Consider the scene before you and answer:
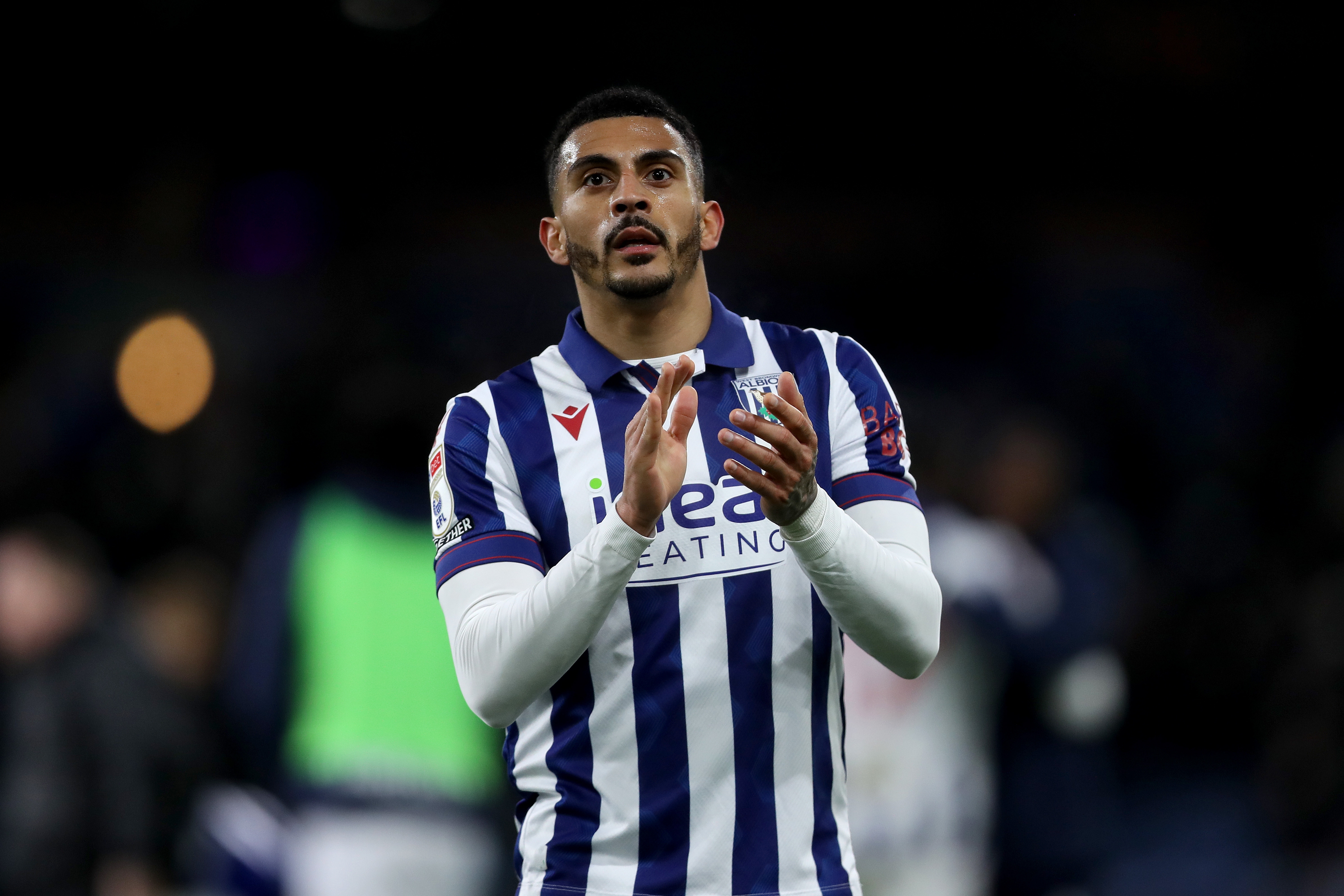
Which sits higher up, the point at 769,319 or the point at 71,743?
the point at 769,319

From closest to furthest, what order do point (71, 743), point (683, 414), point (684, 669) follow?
point (683, 414) → point (684, 669) → point (71, 743)

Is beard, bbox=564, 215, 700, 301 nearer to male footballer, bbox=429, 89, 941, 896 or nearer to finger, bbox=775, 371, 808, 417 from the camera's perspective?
male footballer, bbox=429, 89, 941, 896

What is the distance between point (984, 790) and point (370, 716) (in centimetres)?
252

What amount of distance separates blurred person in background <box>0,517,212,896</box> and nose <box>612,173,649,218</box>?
12.2 feet

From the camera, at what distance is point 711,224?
9.11 feet

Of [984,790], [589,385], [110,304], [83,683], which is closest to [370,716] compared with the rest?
[83,683]

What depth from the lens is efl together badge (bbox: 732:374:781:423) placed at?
8.61ft

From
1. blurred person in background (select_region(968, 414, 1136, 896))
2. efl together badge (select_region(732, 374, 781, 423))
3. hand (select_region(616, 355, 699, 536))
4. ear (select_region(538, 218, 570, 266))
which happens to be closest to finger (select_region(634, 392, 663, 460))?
hand (select_region(616, 355, 699, 536))

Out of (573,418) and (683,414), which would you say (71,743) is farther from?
(683,414)

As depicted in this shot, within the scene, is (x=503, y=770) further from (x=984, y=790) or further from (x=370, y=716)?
(x=984, y=790)

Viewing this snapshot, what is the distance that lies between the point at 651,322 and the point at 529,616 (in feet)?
2.06

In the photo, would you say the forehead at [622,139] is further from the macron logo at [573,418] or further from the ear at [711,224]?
the macron logo at [573,418]

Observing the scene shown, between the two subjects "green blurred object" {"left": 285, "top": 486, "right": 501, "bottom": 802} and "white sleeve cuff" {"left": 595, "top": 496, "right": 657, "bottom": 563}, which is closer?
"white sleeve cuff" {"left": 595, "top": 496, "right": 657, "bottom": 563}

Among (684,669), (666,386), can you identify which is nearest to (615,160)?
(666,386)
